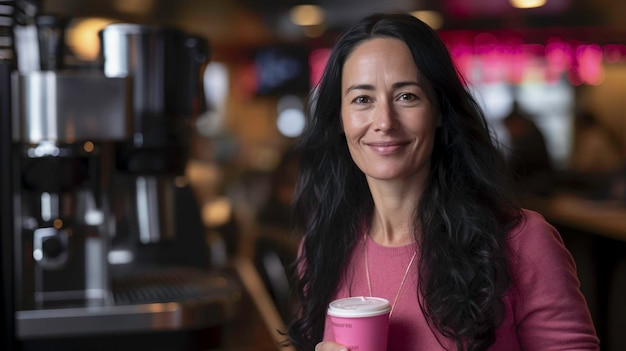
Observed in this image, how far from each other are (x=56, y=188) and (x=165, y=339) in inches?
20.3

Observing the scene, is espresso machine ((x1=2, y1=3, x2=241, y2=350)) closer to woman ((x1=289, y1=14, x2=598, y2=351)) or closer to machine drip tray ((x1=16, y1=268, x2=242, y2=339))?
machine drip tray ((x1=16, y1=268, x2=242, y2=339))

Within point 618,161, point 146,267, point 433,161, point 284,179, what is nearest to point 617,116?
point 618,161

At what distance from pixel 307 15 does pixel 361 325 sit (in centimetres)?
646

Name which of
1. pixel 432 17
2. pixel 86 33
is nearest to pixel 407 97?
pixel 86 33

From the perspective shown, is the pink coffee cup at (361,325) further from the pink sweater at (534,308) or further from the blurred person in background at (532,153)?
the blurred person in background at (532,153)

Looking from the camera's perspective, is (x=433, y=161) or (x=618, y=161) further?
(x=618, y=161)

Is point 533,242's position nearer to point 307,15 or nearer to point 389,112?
point 389,112

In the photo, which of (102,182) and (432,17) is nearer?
(102,182)

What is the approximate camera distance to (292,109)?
12156mm

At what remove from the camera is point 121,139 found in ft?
8.23

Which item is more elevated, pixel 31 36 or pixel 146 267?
pixel 31 36

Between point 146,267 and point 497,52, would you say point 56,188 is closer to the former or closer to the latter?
point 146,267

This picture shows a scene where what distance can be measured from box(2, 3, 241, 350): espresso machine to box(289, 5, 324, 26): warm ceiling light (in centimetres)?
454

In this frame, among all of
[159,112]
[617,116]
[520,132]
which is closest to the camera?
[159,112]
